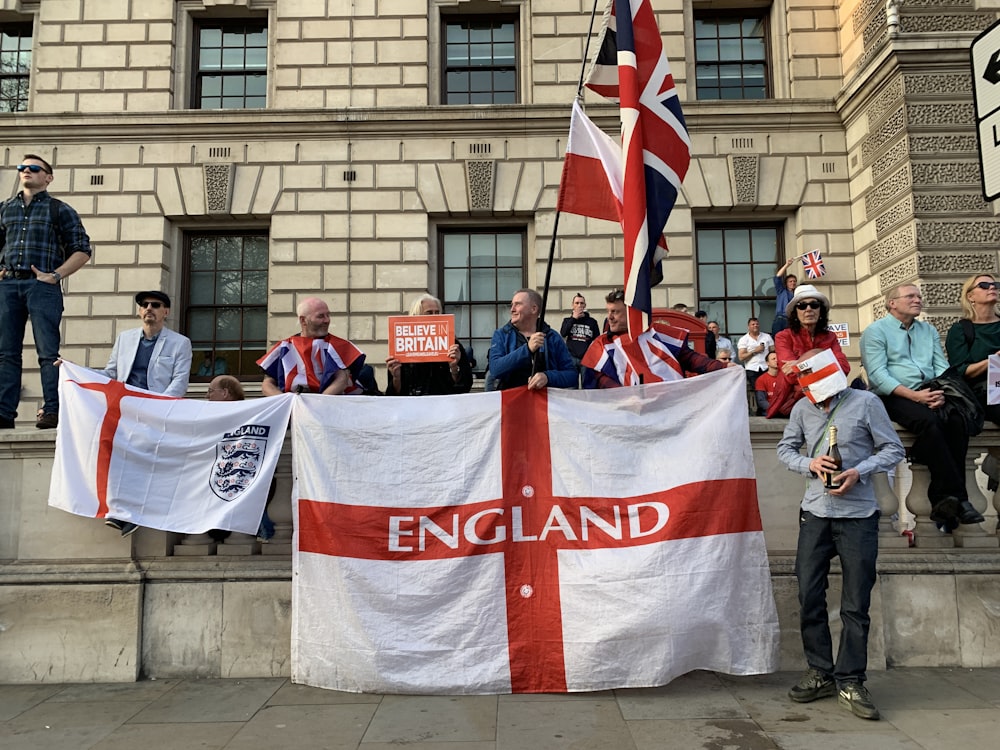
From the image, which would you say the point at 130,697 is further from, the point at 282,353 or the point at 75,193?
the point at 75,193

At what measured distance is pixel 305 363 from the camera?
623 centimetres

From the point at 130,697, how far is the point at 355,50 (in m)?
13.1

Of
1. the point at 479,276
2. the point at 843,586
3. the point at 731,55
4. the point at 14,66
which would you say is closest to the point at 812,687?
the point at 843,586

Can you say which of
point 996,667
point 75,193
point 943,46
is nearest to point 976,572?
point 996,667

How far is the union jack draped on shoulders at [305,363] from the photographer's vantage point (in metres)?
6.18

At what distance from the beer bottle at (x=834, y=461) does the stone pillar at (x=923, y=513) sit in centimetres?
154

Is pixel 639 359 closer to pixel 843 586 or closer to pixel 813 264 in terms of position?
pixel 843 586

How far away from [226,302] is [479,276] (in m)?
5.12

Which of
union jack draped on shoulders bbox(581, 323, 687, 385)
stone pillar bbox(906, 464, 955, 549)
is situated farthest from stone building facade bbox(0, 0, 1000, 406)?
stone pillar bbox(906, 464, 955, 549)

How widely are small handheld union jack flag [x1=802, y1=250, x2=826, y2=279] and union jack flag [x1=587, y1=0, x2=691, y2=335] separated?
30.1ft

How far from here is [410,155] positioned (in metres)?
14.7

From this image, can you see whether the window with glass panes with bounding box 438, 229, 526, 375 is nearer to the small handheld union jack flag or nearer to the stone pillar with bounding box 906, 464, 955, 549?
the small handheld union jack flag

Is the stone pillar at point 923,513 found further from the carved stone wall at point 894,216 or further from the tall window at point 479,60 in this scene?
the tall window at point 479,60

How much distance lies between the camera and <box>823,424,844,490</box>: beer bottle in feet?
14.7
